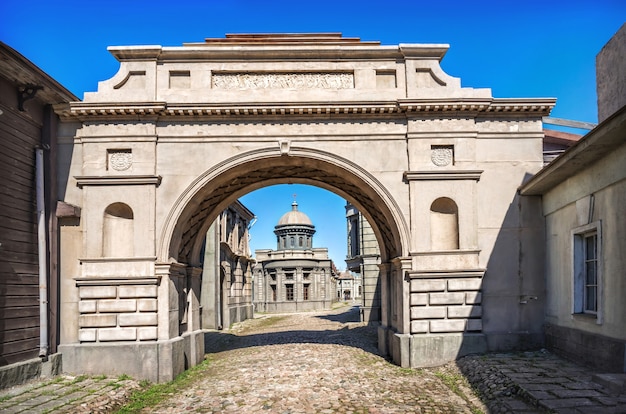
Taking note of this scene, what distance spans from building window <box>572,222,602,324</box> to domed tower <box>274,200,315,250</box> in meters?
37.7

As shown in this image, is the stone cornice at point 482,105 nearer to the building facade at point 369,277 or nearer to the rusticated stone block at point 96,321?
the rusticated stone block at point 96,321

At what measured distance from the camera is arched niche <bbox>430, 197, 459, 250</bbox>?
41.5 feet

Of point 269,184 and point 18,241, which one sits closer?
point 18,241

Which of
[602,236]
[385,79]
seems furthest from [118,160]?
[602,236]

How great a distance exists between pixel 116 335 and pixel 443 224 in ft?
26.7

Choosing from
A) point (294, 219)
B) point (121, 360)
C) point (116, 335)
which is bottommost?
point (121, 360)

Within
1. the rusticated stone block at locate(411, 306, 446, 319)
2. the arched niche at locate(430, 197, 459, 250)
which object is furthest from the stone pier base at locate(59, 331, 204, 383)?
the arched niche at locate(430, 197, 459, 250)

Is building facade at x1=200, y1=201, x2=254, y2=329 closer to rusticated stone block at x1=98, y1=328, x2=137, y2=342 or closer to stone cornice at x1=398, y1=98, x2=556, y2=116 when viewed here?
rusticated stone block at x1=98, y1=328, x2=137, y2=342

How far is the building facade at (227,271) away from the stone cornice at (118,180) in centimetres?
927

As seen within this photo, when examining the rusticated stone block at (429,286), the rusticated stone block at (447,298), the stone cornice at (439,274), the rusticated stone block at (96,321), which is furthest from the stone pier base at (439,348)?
the rusticated stone block at (96,321)

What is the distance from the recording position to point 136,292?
11.9 metres

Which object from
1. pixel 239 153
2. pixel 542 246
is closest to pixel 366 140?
pixel 239 153

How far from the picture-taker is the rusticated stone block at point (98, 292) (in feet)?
38.9

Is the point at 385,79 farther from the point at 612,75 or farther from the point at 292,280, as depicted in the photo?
the point at 292,280
